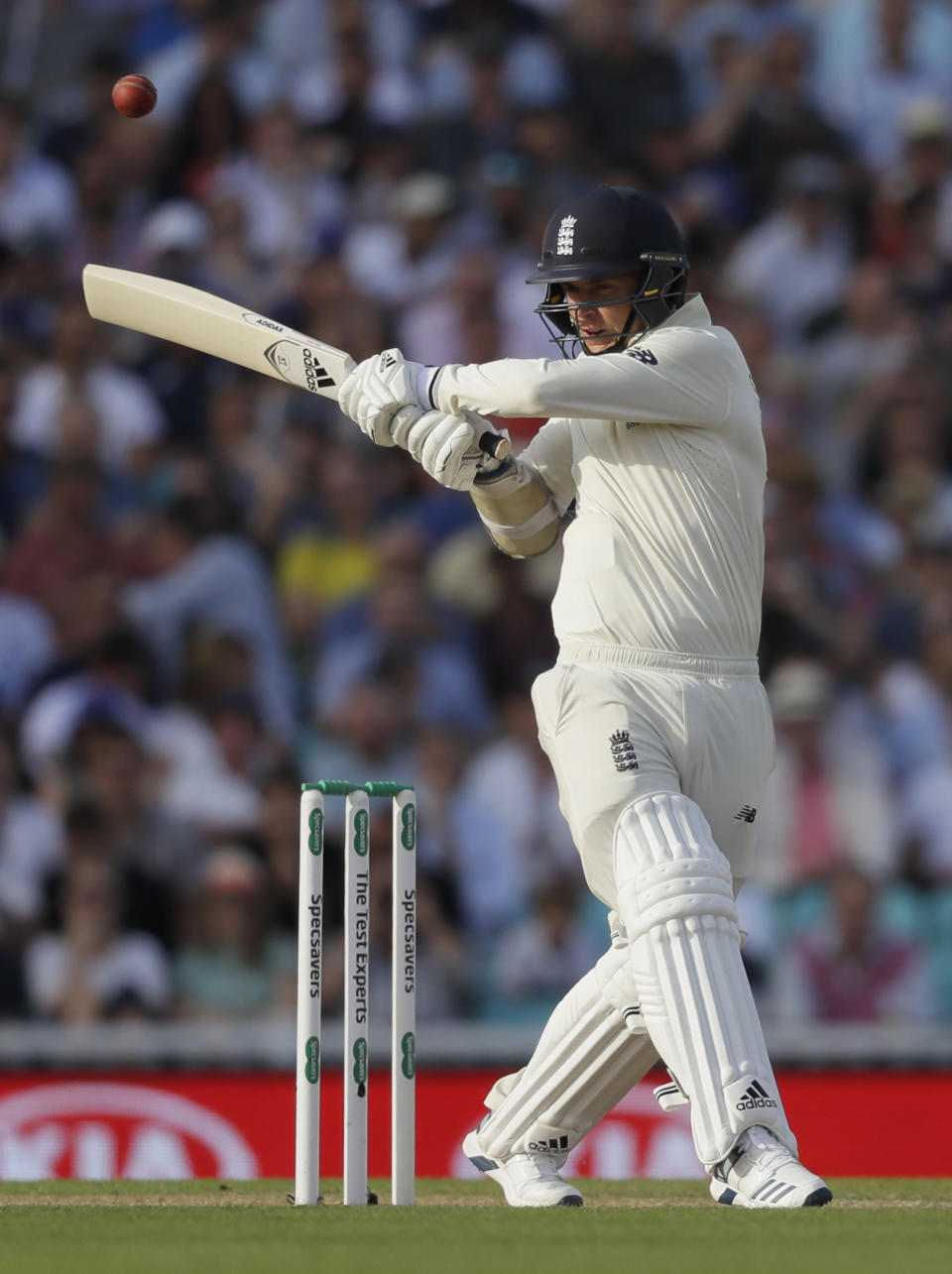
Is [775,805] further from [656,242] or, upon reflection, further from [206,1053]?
[656,242]

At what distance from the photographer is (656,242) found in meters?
4.16

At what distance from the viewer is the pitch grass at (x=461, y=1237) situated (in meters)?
2.84

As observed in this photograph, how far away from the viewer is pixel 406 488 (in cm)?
826

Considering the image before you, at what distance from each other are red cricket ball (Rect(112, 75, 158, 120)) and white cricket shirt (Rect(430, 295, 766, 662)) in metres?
1.35

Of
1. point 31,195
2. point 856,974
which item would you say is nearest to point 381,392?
point 856,974

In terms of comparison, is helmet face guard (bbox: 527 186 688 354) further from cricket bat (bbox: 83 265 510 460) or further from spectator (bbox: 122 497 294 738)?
spectator (bbox: 122 497 294 738)

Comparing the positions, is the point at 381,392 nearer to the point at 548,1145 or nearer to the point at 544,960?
the point at 548,1145

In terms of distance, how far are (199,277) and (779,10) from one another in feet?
10.5

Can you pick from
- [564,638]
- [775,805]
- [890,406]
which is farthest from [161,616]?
[564,638]

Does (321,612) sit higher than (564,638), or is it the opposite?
(321,612)

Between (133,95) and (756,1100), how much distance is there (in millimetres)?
2794

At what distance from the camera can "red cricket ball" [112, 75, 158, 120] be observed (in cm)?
496

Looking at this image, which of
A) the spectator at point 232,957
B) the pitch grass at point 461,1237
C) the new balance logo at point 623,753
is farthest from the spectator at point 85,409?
the new balance logo at point 623,753

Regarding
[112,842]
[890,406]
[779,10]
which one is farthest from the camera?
[779,10]
